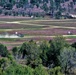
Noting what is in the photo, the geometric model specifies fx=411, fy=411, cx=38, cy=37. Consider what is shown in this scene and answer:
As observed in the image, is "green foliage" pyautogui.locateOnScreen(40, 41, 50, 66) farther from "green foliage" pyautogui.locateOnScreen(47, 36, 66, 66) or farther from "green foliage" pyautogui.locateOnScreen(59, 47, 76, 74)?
"green foliage" pyautogui.locateOnScreen(59, 47, 76, 74)

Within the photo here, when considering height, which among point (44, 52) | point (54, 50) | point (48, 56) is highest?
point (54, 50)

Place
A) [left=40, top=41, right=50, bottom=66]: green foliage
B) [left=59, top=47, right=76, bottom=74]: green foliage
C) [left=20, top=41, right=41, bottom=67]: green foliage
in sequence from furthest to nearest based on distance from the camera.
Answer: [left=40, top=41, right=50, bottom=66]: green foliage
[left=20, top=41, right=41, bottom=67]: green foliage
[left=59, top=47, right=76, bottom=74]: green foliage

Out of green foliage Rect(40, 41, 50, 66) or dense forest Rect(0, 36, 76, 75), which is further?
green foliage Rect(40, 41, 50, 66)

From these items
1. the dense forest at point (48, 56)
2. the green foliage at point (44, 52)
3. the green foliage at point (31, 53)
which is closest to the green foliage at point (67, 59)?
the dense forest at point (48, 56)

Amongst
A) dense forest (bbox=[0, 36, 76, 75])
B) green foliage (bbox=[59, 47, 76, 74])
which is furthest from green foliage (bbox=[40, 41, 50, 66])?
green foliage (bbox=[59, 47, 76, 74])

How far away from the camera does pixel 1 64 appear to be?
44688 mm

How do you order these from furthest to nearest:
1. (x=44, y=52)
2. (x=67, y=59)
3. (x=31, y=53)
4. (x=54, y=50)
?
(x=54, y=50), (x=44, y=52), (x=31, y=53), (x=67, y=59)

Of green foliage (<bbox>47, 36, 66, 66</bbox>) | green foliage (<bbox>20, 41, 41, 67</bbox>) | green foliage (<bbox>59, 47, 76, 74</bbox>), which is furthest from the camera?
green foliage (<bbox>47, 36, 66, 66</bbox>)

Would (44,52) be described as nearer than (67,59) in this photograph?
No

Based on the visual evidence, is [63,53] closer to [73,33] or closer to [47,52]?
[47,52]

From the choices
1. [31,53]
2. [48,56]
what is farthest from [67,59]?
[31,53]

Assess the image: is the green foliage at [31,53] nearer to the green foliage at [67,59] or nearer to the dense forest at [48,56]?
the dense forest at [48,56]

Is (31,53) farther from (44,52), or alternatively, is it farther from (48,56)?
(48,56)

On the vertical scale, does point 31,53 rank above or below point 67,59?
below
